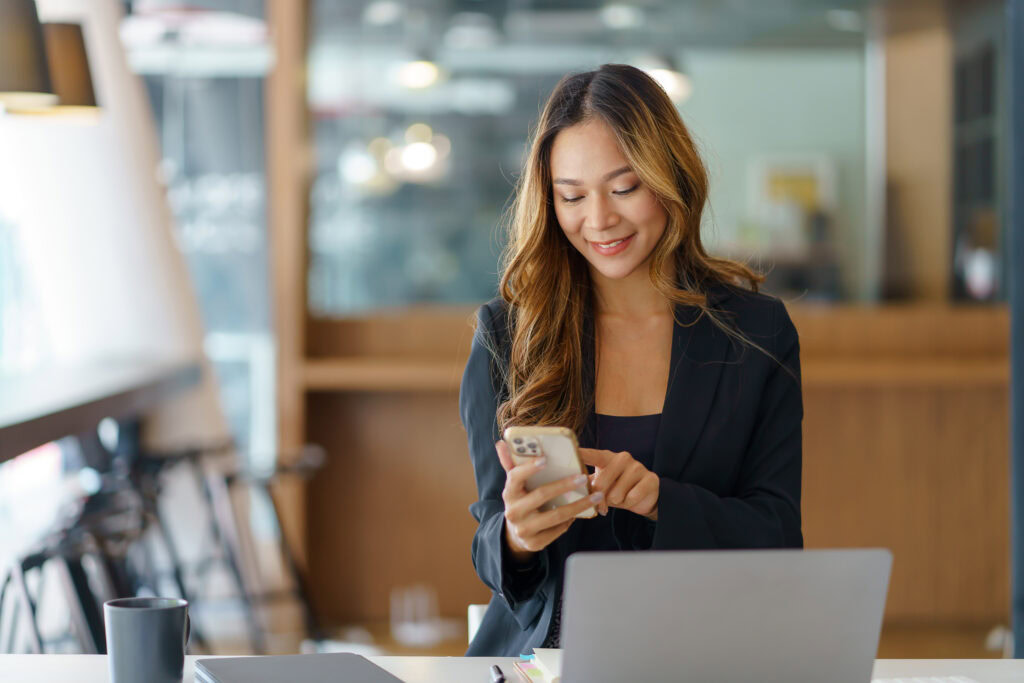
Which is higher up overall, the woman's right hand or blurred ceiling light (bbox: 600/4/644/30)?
blurred ceiling light (bbox: 600/4/644/30)

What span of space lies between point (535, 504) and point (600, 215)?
0.46 m

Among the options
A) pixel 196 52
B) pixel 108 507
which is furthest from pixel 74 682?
pixel 196 52

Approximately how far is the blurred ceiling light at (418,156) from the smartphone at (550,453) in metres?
3.94

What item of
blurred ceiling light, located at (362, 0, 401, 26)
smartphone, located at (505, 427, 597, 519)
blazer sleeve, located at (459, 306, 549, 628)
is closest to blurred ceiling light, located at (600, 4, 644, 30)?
blurred ceiling light, located at (362, 0, 401, 26)

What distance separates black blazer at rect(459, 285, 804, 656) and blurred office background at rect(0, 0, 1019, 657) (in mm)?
1546

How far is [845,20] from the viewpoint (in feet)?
17.5

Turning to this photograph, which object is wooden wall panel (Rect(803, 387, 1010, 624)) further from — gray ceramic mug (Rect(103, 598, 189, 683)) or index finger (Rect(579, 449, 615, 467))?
gray ceramic mug (Rect(103, 598, 189, 683))

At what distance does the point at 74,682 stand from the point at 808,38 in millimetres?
4920

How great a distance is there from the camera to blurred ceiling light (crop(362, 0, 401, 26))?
193 inches

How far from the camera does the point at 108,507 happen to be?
257cm

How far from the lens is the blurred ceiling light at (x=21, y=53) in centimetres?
214

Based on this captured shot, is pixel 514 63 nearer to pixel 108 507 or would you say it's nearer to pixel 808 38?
pixel 808 38

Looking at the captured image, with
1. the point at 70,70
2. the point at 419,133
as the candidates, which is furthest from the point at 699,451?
the point at 419,133

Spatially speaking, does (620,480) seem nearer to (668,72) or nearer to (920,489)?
(920,489)
